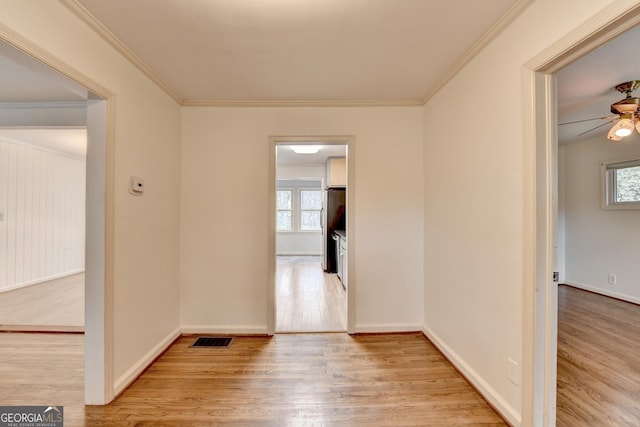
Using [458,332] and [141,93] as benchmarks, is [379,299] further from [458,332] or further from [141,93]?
[141,93]

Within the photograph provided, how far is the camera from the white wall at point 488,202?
152 cm

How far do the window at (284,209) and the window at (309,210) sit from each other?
0.39 meters

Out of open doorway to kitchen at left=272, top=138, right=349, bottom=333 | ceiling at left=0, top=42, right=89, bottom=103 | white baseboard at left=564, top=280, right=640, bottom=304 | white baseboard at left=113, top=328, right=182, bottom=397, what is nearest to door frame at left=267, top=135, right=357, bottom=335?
open doorway to kitchen at left=272, top=138, right=349, bottom=333

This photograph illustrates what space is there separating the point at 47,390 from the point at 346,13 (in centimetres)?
319

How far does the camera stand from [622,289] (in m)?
3.98

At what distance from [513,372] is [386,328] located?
133cm

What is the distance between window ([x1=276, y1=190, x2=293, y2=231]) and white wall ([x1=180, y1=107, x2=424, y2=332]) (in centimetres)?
585

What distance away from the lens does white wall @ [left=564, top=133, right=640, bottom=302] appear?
393cm

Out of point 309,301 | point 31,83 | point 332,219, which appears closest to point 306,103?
point 31,83

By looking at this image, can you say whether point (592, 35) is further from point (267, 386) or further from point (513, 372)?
point (267, 386)

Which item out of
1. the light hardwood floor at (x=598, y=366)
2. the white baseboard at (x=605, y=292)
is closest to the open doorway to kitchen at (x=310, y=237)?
the light hardwood floor at (x=598, y=366)

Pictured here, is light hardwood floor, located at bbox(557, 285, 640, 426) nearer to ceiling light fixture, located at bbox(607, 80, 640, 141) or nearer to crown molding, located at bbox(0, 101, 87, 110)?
ceiling light fixture, located at bbox(607, 80, 640, 141)

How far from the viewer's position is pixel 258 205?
2.80m

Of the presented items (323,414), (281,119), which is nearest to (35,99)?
(281,119)
